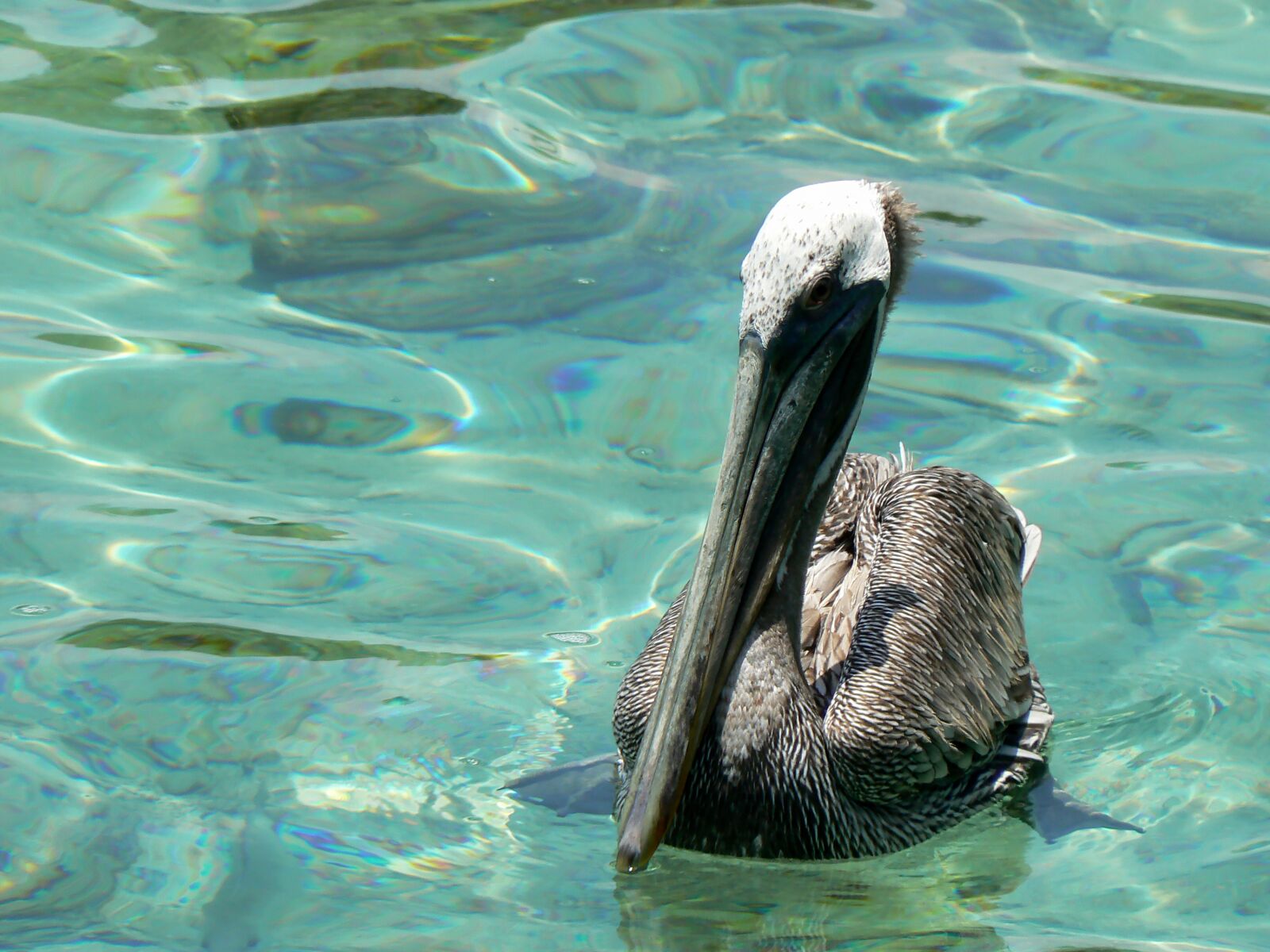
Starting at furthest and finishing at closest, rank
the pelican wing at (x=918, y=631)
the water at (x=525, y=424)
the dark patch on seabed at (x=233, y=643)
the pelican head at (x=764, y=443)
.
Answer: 1. the dark patch on seabed at (x=233, y=643)
2. the pelican wing at (x=918, y=631)
3. the water at (x=525, y=424)
4. the pelican head at (x=764, y=443)

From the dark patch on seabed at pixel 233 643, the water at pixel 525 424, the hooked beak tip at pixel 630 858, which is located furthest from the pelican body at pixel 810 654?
the dark patch on seabed at pixel 233 643

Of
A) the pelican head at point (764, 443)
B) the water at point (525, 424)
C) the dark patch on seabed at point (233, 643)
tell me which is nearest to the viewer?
the pelican head at point (764, 443)

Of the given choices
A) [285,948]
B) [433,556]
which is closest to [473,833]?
[285,948]

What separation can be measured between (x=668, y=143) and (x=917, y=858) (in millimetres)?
4774

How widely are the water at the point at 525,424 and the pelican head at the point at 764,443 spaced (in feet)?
1.11

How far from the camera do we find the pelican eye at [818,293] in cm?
390

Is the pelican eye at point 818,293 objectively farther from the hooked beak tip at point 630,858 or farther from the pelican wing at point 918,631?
the hooked beak tip at point 630,858

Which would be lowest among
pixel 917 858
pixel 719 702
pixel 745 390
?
pixel 917 858

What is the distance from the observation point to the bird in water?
3912 mm

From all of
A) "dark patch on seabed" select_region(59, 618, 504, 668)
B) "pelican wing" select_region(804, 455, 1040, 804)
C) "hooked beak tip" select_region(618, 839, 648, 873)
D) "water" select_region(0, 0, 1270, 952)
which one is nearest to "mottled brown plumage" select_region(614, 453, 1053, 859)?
"pelican wing" select_region(804, 455, 1040, 804)

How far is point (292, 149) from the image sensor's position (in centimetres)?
789

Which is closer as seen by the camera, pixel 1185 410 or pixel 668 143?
pixel 1185 410

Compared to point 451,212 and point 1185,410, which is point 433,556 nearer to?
point 451,212

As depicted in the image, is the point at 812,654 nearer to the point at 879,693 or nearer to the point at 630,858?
the point at 879,693
